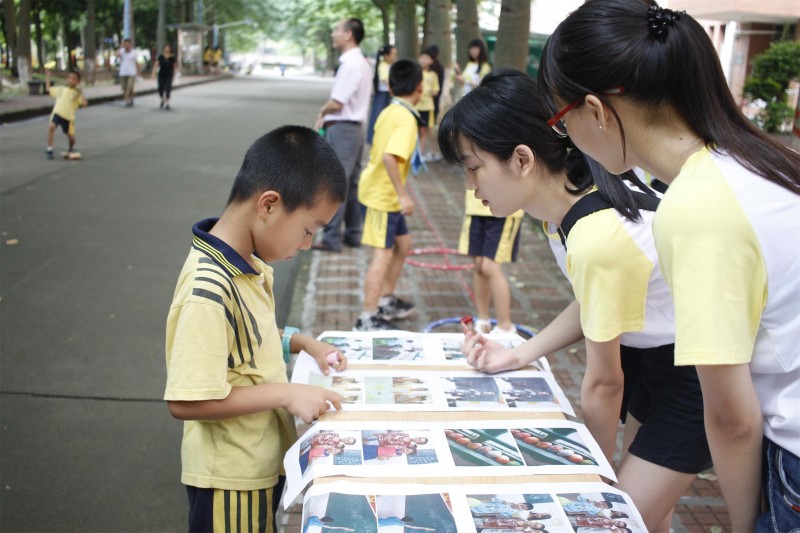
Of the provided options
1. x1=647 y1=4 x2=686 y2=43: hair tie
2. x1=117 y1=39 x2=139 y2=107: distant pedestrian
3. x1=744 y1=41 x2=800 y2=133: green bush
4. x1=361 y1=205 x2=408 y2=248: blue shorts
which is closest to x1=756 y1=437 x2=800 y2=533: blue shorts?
x1=647 y1=4 x2=686 y2=43: hair tie

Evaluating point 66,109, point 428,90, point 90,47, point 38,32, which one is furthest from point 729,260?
point 38,32

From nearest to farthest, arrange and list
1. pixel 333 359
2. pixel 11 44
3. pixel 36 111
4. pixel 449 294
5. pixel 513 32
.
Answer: pixel 333 359 < pixel 449 294 < pixel 513 32 < pixel 36 111 < pixel 11 44

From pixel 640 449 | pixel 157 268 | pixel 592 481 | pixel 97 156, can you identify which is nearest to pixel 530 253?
pixel 157 268

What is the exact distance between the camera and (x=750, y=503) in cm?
145

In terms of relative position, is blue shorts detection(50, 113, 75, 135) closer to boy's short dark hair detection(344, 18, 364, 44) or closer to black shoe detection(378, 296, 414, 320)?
boy's short dark hair detection(344, 18, 364, 44)

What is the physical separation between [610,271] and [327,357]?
0.77 meters

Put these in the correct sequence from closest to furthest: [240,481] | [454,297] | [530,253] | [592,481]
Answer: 1. [592,481]
2. [240,481]
3. [454,297]
4. [530,253]

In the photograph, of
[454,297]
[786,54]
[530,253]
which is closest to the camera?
[454,297]

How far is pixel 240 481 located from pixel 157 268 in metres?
4.72

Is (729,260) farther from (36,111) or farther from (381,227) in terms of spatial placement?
(36,111)

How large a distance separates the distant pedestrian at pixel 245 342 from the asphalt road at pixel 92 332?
128 centimetres

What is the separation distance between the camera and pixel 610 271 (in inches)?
70.4

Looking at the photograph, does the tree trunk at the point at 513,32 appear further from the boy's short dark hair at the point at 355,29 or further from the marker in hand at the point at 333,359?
the marker in hand at the point at 333,359

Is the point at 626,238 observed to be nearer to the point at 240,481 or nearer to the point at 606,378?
the point at 606,378
